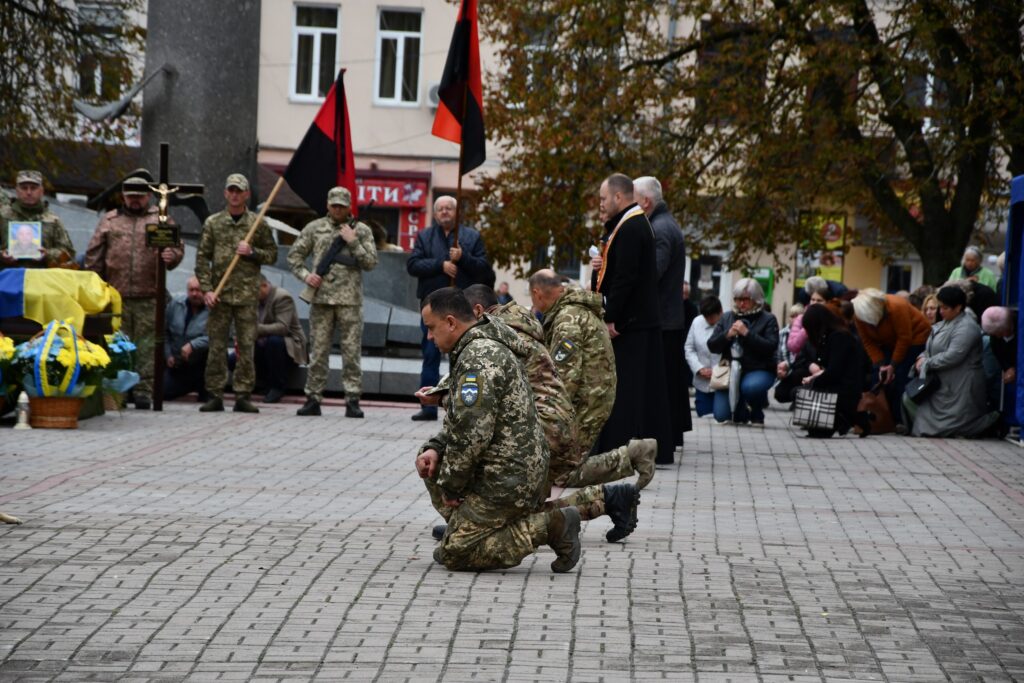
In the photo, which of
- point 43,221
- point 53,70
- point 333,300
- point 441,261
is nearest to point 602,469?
point 441,261

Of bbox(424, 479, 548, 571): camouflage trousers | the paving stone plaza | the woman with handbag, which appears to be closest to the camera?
the paving stone plaza

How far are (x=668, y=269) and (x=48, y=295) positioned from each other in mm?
5223

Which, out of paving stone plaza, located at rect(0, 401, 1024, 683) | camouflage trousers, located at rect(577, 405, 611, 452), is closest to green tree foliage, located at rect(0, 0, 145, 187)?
paving stone plaza, located at rect(0, 401, 1024, 683)

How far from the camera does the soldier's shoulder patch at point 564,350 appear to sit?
10000 millimetres

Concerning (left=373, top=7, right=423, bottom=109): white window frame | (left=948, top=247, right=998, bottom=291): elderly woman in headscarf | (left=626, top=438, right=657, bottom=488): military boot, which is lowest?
(left=626, top=438, right=657, bottom=488): military boot

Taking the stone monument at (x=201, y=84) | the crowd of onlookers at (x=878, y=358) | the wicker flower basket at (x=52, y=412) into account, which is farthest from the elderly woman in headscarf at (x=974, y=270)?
the wicker flower basket at (x=52, y=412)

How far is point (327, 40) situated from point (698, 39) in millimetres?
16782

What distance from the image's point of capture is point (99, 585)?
6.86m

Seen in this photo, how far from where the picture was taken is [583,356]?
33.0 ft

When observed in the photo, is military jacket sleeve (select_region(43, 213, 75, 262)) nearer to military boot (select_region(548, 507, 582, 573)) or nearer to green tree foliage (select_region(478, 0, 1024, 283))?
military boot (select_region(548, 507, 582, 573))

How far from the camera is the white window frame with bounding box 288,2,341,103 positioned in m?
38.7

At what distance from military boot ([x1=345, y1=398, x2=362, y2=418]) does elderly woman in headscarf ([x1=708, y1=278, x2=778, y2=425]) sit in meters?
4.19

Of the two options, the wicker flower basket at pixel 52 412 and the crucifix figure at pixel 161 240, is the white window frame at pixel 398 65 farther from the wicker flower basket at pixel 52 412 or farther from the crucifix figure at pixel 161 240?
the wicker flower basket at pixel 52 412

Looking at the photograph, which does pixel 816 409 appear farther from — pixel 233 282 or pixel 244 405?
pixel 233 282
